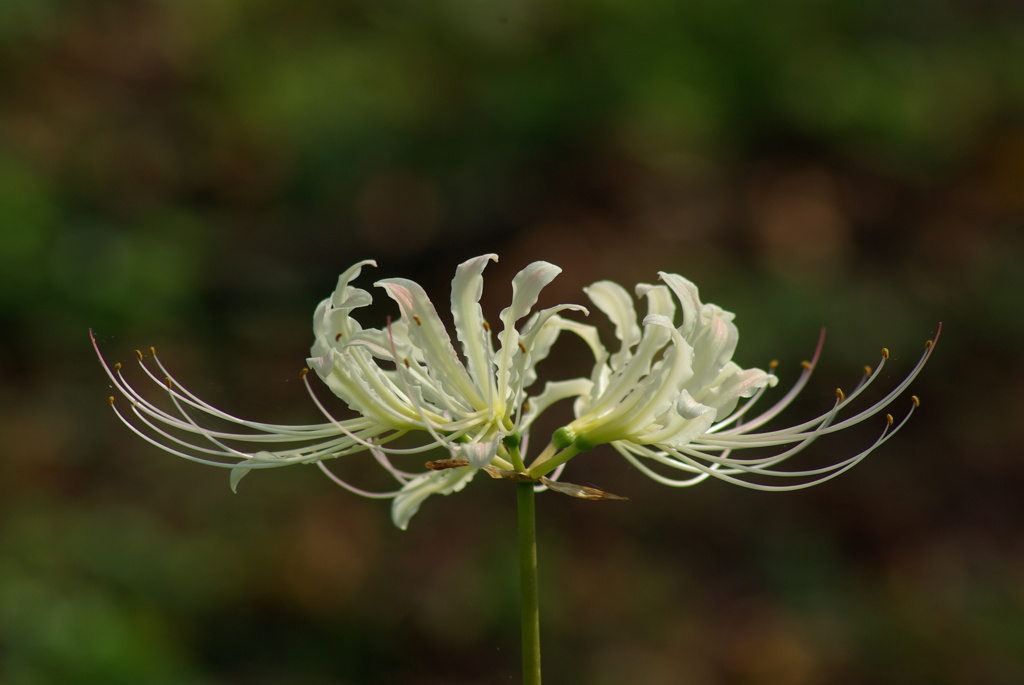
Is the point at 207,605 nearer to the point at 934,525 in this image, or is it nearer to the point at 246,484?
the point at 246,484

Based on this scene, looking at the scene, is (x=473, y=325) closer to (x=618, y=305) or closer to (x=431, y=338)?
(x=431, y=338)

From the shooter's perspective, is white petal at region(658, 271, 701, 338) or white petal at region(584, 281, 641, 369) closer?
white petal at region(658, 271, 701, 338)

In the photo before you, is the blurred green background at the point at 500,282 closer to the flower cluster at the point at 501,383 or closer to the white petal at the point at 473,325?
the flower cluster at the point at 501,383

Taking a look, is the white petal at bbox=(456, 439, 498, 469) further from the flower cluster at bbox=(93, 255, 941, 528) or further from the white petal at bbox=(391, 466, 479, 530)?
the white petal at bbox=(391, 466, 479, 530)

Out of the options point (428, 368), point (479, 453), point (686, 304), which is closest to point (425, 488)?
point (428, 368)

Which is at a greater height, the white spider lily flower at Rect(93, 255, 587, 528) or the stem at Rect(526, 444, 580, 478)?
the white spider lily flower at Rect(93, 255, 587, 528)

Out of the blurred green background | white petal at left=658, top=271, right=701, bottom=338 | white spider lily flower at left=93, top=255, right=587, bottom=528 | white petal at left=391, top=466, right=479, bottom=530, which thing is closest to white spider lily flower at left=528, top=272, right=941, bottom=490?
white petal at left=658, top=271, right=701, bottom=338

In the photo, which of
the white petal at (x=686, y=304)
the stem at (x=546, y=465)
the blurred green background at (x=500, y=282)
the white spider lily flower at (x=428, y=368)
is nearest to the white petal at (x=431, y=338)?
the white spider lily flower at (x=428, y=368)
